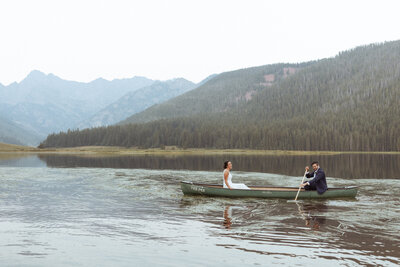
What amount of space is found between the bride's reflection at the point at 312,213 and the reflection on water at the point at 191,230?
0.19 feet

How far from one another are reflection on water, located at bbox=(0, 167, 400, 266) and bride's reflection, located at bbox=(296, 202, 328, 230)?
0.06 m

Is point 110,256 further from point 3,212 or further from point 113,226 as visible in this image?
point 3,212

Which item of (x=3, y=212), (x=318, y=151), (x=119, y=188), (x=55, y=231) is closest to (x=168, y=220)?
(x=55, y=231)

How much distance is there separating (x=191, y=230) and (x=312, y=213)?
33.6ft

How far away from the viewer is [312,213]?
2612cm

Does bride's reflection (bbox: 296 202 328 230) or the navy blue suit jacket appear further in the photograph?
the navy blue suit jacket

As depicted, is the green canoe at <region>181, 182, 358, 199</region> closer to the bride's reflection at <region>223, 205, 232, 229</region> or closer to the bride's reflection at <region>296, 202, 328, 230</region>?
the bride's reflection at <region>296, 202, 328, 230</region>

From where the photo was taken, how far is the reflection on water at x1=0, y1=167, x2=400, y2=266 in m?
14.8

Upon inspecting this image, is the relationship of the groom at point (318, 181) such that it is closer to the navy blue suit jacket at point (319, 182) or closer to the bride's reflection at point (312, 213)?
the navy blue suit jacket at point (319, 182)

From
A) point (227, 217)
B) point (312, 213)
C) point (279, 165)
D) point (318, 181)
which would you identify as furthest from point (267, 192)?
point (279, 165)

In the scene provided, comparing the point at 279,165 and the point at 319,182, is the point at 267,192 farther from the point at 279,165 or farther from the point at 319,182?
the point at 279,165

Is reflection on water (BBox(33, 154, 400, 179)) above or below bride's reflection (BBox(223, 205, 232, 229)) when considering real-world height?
above

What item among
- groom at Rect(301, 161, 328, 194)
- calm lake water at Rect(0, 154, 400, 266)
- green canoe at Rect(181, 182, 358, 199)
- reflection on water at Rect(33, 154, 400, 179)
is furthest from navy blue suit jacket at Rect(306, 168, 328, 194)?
reflection on water at Rect(33, 154, 400, 179)

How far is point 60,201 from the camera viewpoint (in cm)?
3084
